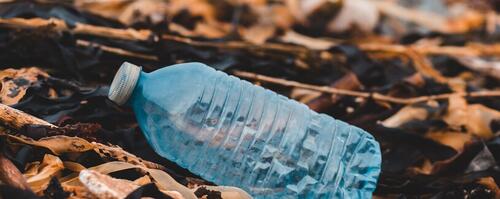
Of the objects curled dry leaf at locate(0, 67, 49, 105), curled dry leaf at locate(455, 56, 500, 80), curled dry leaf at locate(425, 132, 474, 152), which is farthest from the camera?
Result: curled dry leaf at locate(455, 56, 500, 80)

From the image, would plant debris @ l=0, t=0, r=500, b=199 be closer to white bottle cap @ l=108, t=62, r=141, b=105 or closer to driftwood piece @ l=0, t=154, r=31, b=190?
driftwood piece @ l=0, t=154, r=31, b=190

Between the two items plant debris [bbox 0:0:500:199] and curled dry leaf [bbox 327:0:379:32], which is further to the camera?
curled dry leaf [bbox 327:0:379:32]

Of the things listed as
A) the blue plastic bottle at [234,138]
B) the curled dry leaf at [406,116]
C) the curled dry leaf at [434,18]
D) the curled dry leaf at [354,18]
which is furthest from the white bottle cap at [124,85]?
the curled dry leaf at [434,18]

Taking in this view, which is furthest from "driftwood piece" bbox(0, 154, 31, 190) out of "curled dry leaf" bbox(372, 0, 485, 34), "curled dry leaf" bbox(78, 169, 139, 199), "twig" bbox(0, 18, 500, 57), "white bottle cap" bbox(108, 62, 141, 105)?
"curled dry leaf" bbox(372, 0, 485, 34)

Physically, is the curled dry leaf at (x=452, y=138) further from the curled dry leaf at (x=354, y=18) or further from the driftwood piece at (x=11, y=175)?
the curled dry leaf at (x=354, y=18)

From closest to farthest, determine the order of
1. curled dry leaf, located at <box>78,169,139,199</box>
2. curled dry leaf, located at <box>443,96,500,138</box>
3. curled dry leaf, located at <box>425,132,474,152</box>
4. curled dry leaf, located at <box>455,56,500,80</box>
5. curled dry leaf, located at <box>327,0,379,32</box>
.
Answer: curled dry leaf, located at <box>78,169,139,199</box>, curled dry leaf, located at <box>425,132,474,152</box>, curled dry leaf, located at <box>443,96,500,138</box>, curled dry leaf, located at <box>455,56,500,80</box>, curled dry leaf, located at <box>327,0,379,32</box>

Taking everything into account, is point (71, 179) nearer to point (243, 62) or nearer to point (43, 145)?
point (43, 145)
